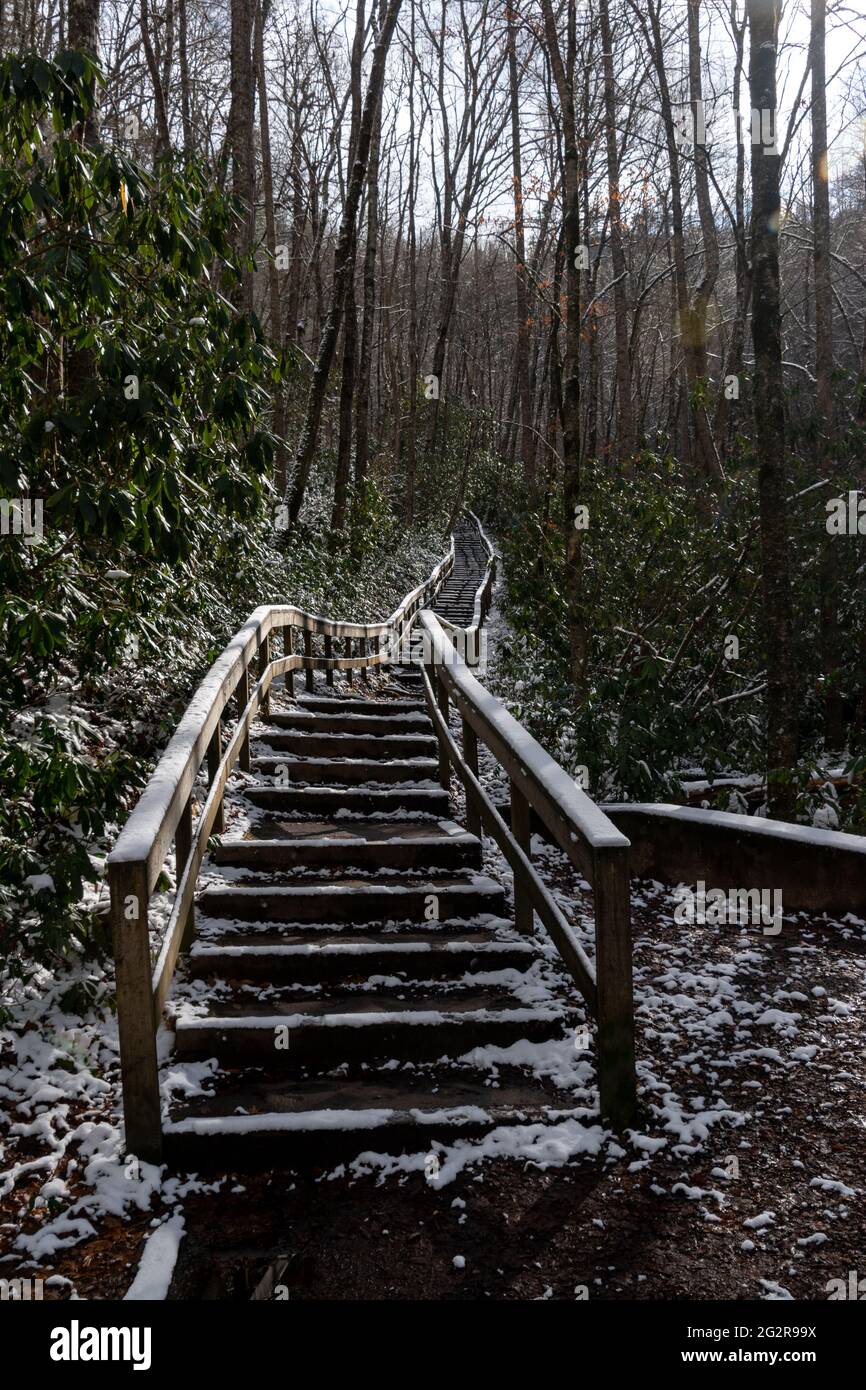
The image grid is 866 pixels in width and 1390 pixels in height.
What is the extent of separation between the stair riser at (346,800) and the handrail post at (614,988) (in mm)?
2908

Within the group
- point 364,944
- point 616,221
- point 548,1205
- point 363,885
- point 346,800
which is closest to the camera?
point 548,1205

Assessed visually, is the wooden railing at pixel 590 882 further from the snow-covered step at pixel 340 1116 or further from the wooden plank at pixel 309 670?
the wooden plank at pixel 309 670

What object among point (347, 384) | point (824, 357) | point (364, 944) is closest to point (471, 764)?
point (364, 944)

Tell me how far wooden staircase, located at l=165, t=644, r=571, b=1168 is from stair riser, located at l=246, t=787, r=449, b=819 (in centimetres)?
1

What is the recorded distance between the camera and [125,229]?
4703 millimetres

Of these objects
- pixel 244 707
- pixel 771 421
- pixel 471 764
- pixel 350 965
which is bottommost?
pixel 350 965

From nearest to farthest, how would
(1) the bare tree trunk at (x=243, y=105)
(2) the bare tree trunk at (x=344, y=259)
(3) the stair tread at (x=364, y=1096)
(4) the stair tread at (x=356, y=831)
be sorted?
(3) the stair tread at (x=364, y=1096) → (4) the stair tread at (x=356, y=831) → (1) the bare tree trunk at (x=243, y=105) → (2) the bare tree trunk at (x=344, y=259)

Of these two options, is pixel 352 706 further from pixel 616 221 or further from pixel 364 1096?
pixel 616 221

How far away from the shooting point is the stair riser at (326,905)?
15.6 feet

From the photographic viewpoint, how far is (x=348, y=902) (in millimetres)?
4820

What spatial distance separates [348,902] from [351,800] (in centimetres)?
148

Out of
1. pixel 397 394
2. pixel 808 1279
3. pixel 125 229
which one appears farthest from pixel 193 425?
pixel 397 394

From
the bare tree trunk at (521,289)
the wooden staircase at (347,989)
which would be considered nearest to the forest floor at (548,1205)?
the wooden staircase at (347,989)
